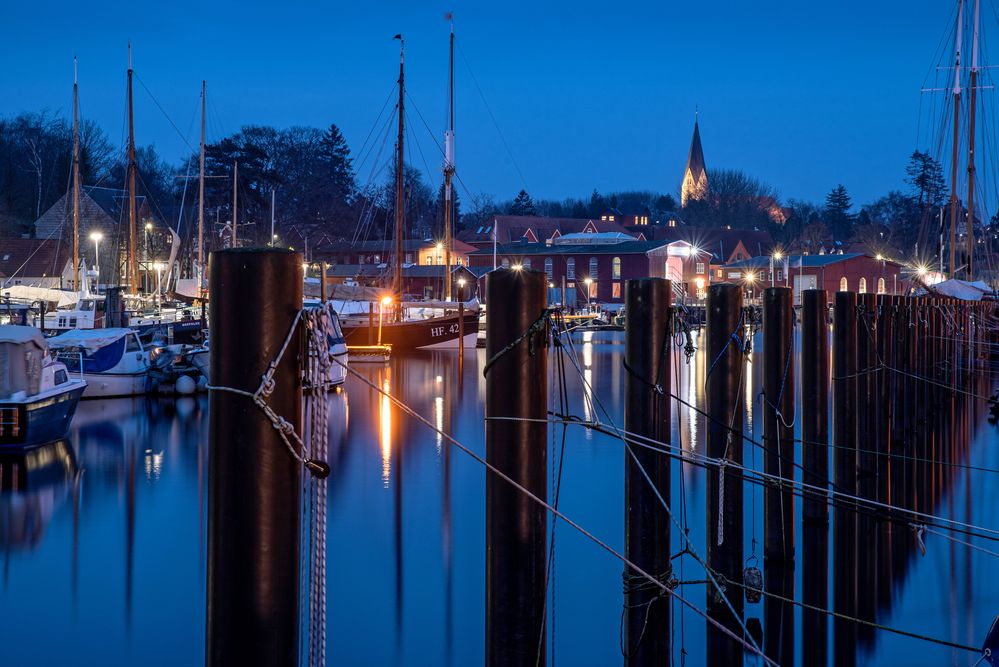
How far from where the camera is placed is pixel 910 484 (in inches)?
756

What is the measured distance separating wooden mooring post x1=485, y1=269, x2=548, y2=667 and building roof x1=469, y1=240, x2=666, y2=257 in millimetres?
92163

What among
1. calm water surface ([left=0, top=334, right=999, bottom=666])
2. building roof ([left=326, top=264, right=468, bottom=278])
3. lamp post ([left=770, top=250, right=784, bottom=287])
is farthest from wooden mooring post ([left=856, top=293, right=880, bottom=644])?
building roof ([left=326, top=264, right=468, bottom=278])

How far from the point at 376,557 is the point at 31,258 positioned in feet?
218

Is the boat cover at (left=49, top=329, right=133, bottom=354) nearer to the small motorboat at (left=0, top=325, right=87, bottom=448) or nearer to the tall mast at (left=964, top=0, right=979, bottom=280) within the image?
the small motorboat at (left=0, top=325, right=87, bottom=448)

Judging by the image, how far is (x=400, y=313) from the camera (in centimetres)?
5578

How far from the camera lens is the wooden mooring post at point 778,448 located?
12336 mm

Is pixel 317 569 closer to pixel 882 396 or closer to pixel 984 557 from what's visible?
pixel 984 557

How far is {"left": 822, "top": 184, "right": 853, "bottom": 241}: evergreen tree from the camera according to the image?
163m

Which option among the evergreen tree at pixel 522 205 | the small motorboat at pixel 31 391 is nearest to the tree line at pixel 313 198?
the evergreen tree at pixel 522 205

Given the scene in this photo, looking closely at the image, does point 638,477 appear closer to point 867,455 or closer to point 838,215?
point 867,455

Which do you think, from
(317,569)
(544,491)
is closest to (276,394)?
(317,569)

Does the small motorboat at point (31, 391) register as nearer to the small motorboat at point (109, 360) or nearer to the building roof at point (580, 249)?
the small motorboat at point (109, 360)

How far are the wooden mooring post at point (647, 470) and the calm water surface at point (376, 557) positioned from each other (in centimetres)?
101

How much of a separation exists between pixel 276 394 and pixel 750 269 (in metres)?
105
